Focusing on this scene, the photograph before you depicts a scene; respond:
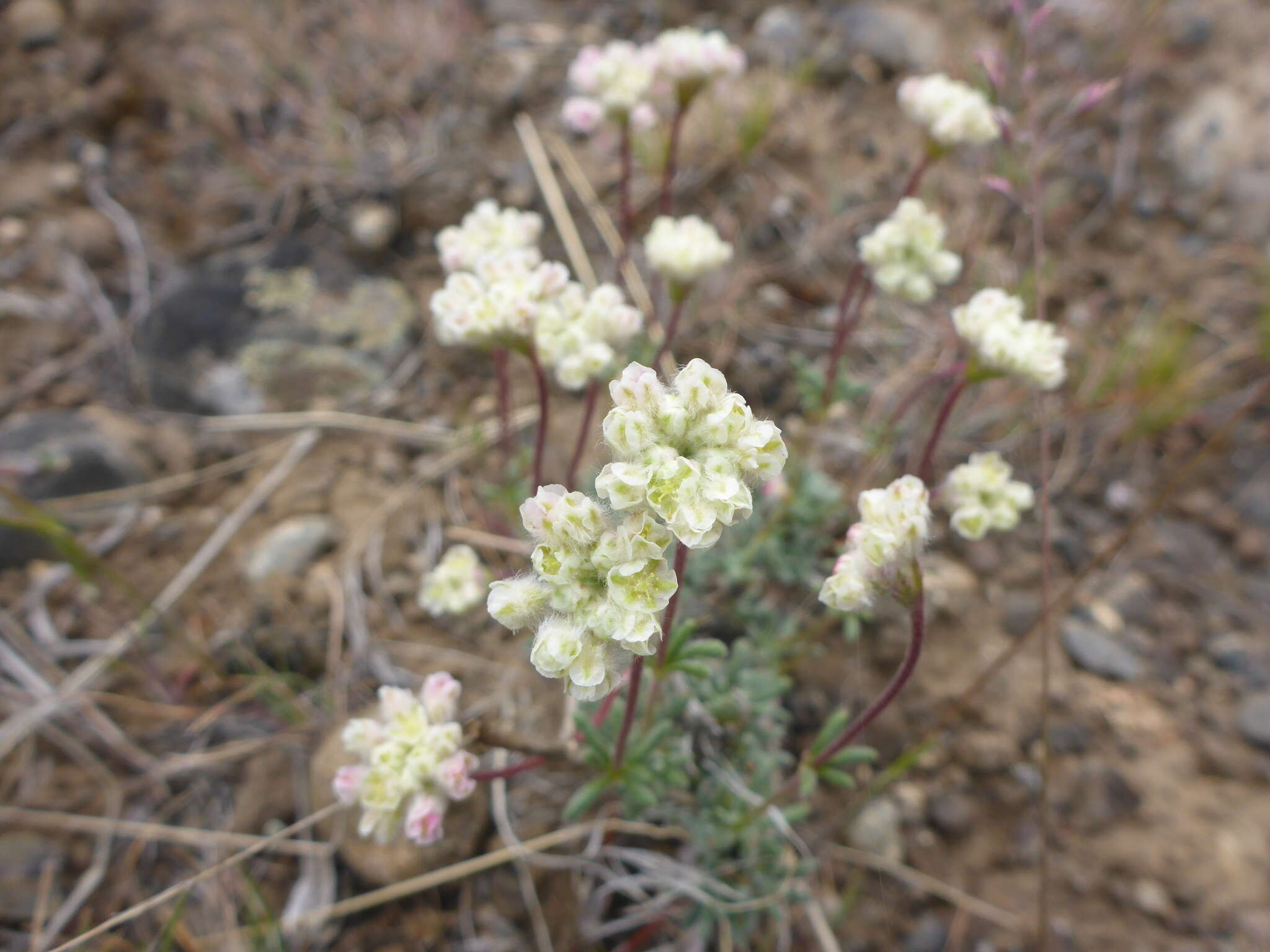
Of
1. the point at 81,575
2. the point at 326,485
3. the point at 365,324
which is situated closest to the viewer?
the point at 81,575

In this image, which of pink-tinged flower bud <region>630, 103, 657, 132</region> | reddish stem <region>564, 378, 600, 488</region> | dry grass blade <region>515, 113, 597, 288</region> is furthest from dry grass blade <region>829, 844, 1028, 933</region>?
pink-tinged flower bud <region>630, 103, 657, 132</region>

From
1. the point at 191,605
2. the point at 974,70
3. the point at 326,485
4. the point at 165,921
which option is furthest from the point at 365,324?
the point at 974,70

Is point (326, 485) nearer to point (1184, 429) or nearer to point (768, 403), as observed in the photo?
point (768, 403)

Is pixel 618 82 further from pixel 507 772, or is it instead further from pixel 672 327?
pixel 507 772

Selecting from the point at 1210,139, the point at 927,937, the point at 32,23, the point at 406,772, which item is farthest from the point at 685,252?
the point at 32,23

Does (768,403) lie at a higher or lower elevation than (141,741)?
higher

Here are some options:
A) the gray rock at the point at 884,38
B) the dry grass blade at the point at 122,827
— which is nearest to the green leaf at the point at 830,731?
the dry grass blade at the point at 122,827

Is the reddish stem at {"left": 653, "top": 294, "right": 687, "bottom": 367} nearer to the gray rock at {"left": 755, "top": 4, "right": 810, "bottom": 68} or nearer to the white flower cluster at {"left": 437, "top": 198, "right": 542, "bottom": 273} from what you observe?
the white flower cluster at {"left": 437, "top": 198, "right": 542, "bottom": 273}
